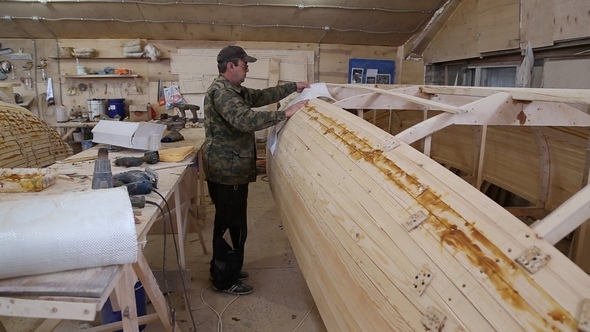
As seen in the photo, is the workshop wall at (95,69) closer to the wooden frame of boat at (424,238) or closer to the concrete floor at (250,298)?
the concrete floor at (250,298)

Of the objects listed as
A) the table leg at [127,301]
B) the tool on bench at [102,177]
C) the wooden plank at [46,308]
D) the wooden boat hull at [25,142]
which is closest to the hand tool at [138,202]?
the tool on bench at [102,177]

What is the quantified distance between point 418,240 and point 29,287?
3.81 feet

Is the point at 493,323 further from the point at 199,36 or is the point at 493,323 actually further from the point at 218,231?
the point at 199,36

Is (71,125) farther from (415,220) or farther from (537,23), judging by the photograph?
(537,23)

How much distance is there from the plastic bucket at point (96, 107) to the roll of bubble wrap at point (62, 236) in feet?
19.3

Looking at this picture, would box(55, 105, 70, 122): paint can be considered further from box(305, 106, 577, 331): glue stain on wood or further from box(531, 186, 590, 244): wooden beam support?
box(531, 186, 590, 244): wooden beam support

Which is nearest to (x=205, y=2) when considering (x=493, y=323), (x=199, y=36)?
(x=199, y=36)

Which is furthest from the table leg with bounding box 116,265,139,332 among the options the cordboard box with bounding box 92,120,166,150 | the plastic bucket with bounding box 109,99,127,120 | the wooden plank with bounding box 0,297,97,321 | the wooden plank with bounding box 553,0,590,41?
the plastic bucket with bounding box 109,99,127,120

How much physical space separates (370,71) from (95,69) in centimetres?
513

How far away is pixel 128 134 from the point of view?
9.70 feet

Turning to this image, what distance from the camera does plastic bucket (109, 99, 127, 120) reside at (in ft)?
21.5

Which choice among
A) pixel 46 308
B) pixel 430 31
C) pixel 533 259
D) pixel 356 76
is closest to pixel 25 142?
pixel 46 308

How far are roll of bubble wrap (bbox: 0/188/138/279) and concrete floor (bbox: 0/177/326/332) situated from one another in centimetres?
165

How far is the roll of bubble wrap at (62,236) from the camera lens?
3.57 ft
